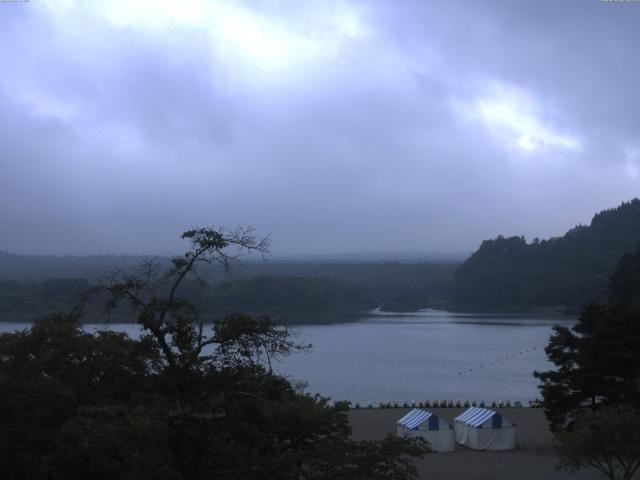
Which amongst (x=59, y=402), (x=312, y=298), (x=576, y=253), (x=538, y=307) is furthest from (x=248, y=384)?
(x=576, y=253)

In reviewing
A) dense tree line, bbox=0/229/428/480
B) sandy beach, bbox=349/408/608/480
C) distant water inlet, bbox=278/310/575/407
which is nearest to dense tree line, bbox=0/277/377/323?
distant water inlet, bbox=278/310/575/407

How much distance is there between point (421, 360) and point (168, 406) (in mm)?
30019

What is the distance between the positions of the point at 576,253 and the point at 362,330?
30482mm

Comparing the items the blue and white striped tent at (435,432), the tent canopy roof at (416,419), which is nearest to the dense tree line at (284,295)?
the tent canopy roof at (416,419)

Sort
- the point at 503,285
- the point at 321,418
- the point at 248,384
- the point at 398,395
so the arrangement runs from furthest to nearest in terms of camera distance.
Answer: the point at 503,285 → the point at 398,395 → the point at 321,418 → the point at 248,384

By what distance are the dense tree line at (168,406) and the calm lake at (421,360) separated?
6.30 meters

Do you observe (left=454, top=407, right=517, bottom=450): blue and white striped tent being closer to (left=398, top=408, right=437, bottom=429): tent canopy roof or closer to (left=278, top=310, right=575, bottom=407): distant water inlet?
(left=398, top=408, right=437, bottom=429): tent canopy roof

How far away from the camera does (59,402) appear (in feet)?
23.1

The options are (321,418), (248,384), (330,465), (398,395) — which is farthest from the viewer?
(398,395)

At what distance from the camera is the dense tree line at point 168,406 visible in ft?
16.3

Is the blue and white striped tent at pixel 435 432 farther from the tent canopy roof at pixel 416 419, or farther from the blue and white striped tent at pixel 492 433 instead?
the blue and white striped tent at pixel 492 433

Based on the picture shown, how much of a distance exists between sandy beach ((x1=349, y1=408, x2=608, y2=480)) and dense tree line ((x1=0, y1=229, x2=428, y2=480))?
4.83 m

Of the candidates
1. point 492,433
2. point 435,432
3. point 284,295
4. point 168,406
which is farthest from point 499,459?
point 284,295

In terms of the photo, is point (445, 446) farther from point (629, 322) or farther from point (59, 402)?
point (59, 402)
